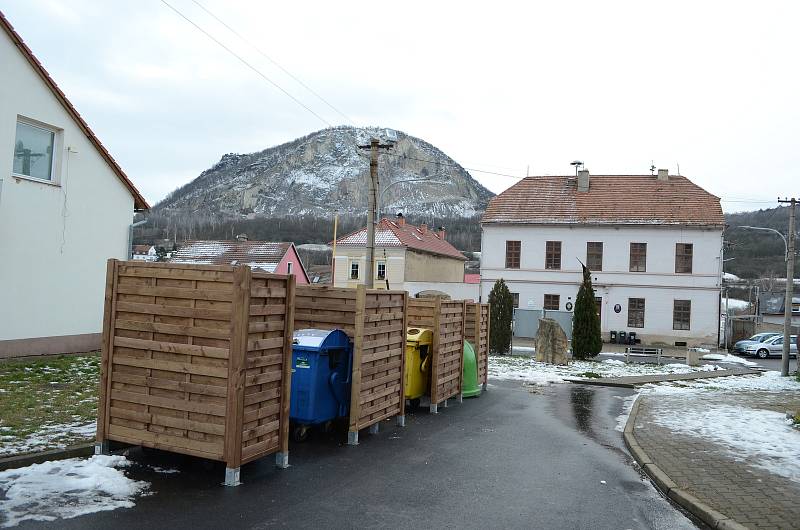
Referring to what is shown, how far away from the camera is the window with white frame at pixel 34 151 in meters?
14.5

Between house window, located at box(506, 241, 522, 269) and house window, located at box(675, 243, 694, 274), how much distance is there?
943 centimetres

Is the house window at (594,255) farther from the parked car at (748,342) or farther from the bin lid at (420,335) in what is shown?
the bin lid at (420,335)

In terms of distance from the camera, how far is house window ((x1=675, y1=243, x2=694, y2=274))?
3935 cm

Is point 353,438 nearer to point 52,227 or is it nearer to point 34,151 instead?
point 52,227

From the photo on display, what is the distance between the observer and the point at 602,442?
1012 cm

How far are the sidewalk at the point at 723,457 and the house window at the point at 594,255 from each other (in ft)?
88.4

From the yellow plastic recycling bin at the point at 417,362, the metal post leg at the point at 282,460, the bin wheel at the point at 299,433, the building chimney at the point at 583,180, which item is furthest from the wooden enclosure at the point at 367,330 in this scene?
the building chimney at the point at 583,180

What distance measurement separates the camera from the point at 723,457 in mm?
8508

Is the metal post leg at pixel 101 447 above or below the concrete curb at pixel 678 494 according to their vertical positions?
above

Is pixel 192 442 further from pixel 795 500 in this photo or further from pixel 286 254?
A: pixel 286 254

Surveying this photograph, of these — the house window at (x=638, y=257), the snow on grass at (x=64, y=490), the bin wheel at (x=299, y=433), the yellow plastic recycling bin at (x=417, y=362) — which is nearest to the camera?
the snow on grass at (x=64, y=490)

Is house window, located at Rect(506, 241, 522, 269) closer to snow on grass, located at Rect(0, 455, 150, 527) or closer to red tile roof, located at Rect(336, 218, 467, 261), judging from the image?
red tile roof, located at Rect(336, 218, 467, 261)

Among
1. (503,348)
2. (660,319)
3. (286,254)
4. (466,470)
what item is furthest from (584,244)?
(466,470)

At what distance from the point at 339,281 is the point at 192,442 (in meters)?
46.8
